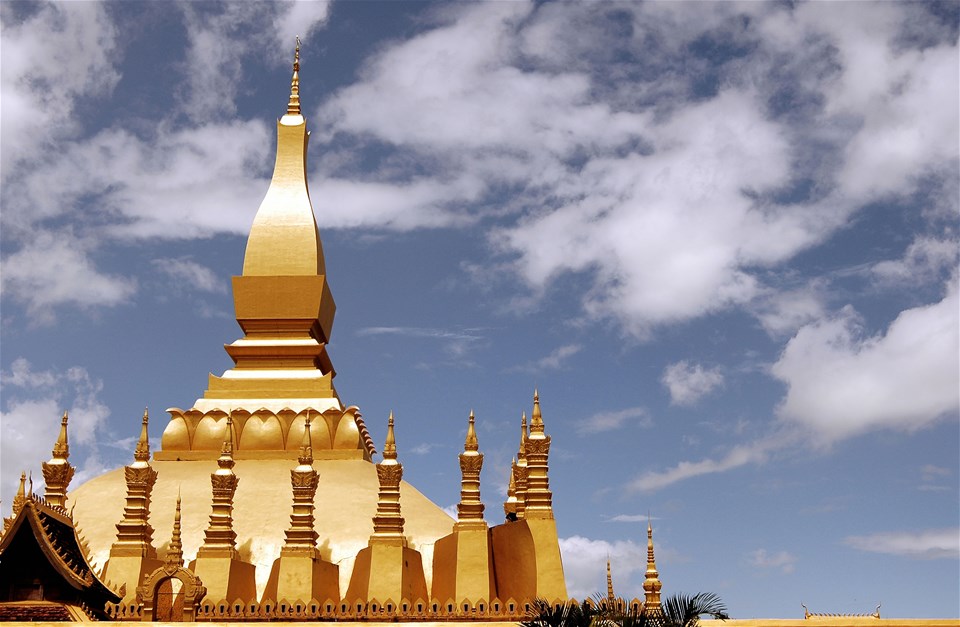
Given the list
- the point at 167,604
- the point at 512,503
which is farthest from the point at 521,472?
the point at 167,604

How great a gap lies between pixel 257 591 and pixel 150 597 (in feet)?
8.71

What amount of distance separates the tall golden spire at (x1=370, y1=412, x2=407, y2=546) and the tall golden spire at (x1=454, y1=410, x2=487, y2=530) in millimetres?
1229

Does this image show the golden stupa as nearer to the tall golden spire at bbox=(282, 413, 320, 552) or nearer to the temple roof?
the tall golden spire at bbox=(282, 413, 320, 552)

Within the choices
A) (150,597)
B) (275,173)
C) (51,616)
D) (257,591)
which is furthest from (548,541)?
(275,173)

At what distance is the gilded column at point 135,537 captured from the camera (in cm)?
2305

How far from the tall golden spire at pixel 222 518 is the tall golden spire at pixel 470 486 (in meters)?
4.64

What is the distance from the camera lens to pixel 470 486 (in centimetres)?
2370

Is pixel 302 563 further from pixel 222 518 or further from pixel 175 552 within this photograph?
pixel 175 552

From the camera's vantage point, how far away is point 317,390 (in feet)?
Answer: 97.1

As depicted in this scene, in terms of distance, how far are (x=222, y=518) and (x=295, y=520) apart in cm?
149

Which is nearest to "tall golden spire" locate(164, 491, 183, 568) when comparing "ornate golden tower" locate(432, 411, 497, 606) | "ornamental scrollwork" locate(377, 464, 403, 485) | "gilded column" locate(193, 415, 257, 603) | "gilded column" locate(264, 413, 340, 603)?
"gilded column" locate(193, 415, 257, 603)

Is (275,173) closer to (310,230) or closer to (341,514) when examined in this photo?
(310,230)

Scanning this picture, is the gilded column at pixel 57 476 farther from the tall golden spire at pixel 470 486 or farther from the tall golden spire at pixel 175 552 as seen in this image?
the tall golden spire at pixel 470 486

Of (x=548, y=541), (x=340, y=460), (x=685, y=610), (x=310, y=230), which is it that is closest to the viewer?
(x=685, y=610)
